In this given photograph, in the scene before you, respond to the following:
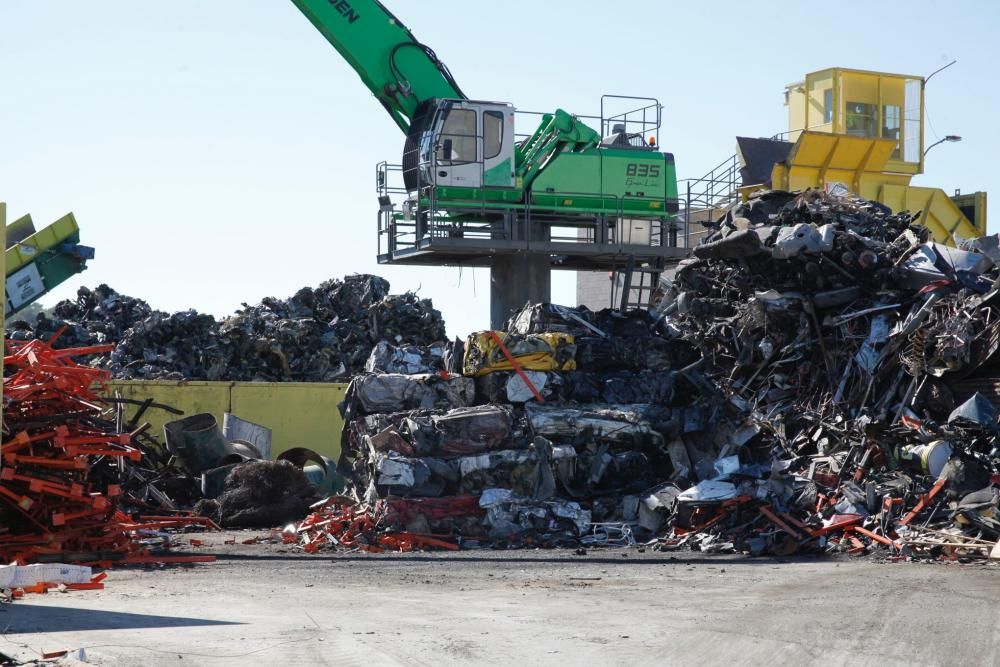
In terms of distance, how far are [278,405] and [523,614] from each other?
43.6ft

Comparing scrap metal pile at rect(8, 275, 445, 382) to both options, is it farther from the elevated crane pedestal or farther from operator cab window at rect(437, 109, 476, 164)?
operator cab window at rect(437, 109, 476, 164)

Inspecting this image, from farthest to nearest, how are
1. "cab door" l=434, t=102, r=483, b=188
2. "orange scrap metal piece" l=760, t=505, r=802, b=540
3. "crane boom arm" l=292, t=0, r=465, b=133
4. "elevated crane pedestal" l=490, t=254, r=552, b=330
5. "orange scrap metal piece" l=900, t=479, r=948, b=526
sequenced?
"elevated crane pedestal" l=490, t=254, r=552, b=330, "crane boom arm" l=292, t=0, r=465, b=133, "cab door" l=434, t=102, r=483, b=188, "orange scrap metal piece" l=760, t=505, r=802, b=540, "orange scrap metal piece" l=900, t=479, r=948, b=526

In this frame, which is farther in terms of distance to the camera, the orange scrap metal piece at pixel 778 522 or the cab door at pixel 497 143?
the cab door at pixel 497 143

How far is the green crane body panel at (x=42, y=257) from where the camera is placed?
2759 cm

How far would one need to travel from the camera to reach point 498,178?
2217 cm

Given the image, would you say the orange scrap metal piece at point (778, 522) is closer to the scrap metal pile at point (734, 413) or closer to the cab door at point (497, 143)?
the scrap metal pile at point (734, 413)

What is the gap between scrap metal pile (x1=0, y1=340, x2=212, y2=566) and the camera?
11.9 metres

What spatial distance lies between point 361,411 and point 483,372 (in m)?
1.90

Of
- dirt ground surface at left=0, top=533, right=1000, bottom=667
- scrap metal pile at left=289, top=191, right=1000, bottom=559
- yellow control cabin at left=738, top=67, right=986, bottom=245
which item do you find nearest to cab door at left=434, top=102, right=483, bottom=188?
scrap metal pile at left=289, top=191, right=1000, bottom=559

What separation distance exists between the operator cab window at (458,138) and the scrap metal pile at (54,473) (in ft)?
33.0

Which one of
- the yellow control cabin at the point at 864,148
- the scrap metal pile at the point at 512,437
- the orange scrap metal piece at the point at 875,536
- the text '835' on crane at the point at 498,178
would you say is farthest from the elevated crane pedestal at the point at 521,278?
the orange scrap metal piece at the point at 875,536

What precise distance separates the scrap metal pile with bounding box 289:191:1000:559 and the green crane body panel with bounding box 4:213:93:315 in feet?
42.7

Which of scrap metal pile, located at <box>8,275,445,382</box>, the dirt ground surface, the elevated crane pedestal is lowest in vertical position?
the dirt ground surface

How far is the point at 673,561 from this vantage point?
13.0 m
